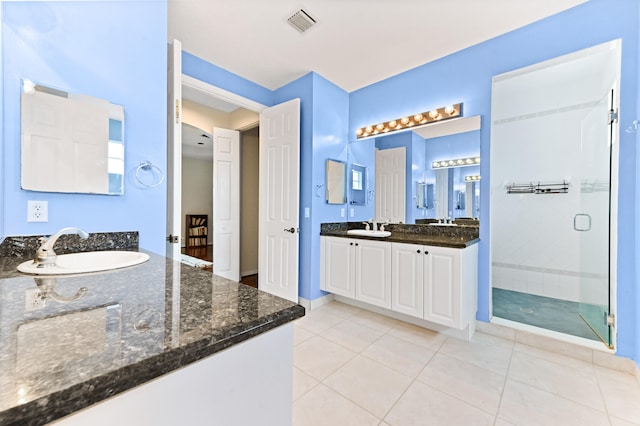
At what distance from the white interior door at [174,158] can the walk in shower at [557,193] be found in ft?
8.74

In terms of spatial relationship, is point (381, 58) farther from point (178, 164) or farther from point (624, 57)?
point (178, 164)

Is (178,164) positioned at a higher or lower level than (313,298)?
higher

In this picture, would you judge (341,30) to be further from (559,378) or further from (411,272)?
(559,378)

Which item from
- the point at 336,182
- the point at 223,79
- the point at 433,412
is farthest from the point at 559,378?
the point at 223,79

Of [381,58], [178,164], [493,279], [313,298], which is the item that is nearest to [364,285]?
[313,298]

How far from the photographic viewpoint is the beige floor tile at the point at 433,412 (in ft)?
4.43

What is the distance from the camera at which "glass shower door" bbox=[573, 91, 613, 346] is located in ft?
6.18

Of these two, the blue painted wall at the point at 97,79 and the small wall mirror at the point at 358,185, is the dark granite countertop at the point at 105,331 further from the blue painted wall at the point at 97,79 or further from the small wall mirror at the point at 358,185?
the small wall mirror at the point at 358,185

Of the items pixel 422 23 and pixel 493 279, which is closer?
pixel 422 23

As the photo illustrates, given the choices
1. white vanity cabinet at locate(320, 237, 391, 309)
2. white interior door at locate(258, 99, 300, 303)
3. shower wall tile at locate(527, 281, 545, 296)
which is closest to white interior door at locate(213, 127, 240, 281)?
white interior door at locate(258, 99, 300, 303)

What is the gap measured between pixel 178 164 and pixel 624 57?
10.6ft

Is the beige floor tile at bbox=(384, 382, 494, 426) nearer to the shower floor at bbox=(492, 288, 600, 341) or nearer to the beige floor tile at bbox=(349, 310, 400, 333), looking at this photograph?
the beige floor tile at bbox=(349, 310, 400, 333)

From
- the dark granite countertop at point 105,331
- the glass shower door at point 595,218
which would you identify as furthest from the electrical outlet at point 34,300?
the glass shower door at point 595,218

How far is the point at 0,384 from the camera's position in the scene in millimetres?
356
